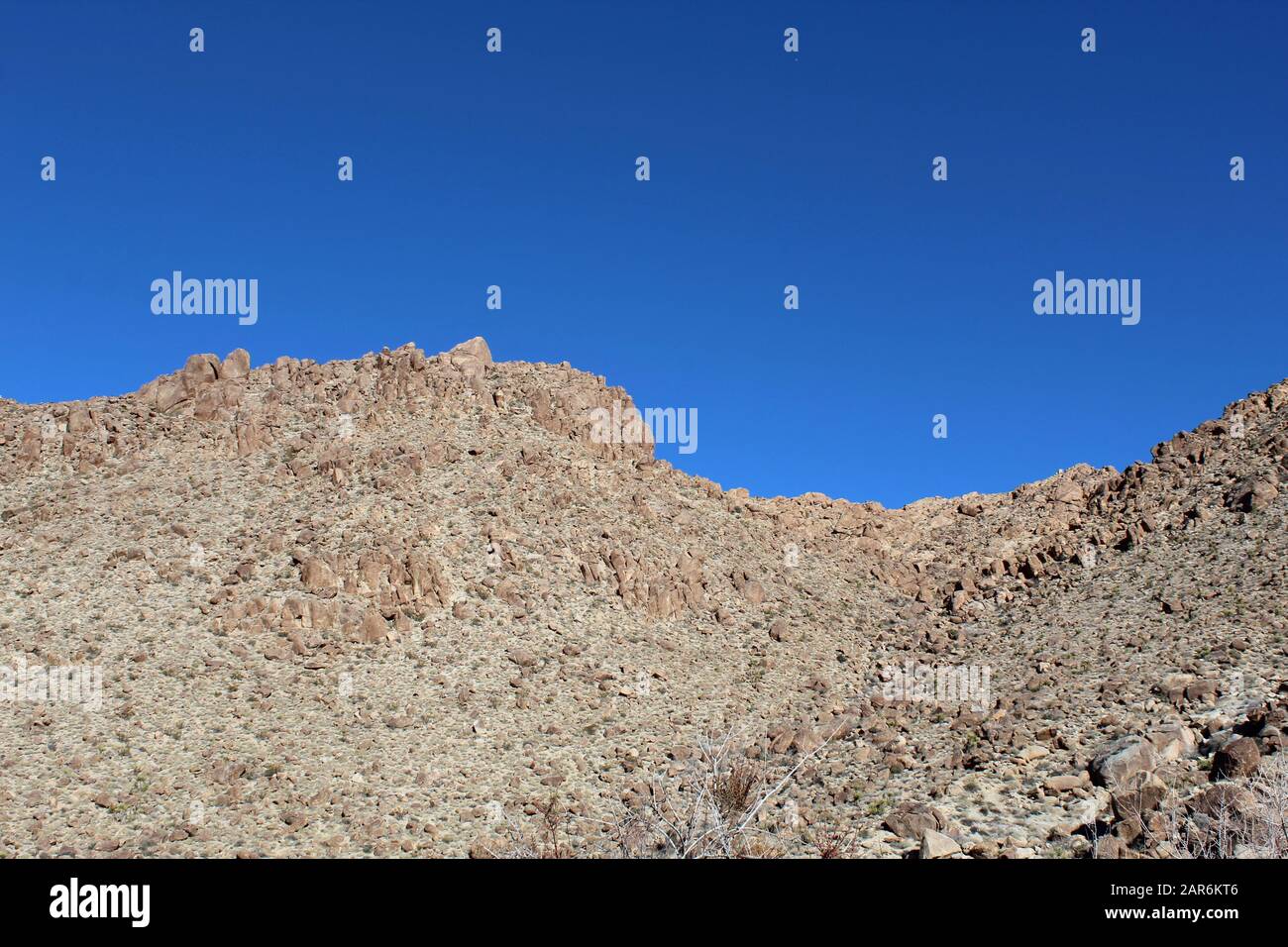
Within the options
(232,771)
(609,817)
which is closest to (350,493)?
(232,771)

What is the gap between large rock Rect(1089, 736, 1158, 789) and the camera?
17984 millimetres

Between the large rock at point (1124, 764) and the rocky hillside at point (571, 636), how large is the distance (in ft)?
0.26

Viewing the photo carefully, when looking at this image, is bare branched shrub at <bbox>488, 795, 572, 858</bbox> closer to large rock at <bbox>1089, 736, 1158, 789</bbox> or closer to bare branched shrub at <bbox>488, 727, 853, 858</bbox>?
bare branched shrub at <bbox>488, 727, 853, 858</bbox>

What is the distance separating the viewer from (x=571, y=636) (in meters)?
29.2

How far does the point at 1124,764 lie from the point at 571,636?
56.1 feet

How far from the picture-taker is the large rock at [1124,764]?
17984 mm

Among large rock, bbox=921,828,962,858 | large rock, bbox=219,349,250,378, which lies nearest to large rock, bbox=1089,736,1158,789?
large rock, bbox=921,828,962,858

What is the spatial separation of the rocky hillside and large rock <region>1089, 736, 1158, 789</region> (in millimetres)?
79

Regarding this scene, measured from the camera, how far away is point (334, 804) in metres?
20.0

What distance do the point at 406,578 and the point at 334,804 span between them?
32.5 ft

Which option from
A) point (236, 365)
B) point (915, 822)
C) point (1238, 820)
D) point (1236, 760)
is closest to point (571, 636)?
point (915, 822)
